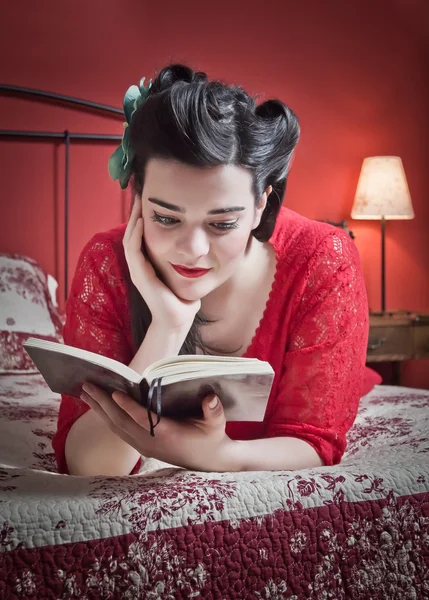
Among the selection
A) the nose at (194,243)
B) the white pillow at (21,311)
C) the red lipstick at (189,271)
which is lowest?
the white pillow at (21,311)

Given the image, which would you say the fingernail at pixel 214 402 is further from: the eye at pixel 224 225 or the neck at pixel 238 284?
the neck at pixel 238 284

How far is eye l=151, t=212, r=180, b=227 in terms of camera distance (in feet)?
3.84

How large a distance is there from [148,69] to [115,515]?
2.68 m

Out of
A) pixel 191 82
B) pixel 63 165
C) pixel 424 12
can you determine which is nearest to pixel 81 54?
pixel 63 165

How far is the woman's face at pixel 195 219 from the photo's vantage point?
1140 mm

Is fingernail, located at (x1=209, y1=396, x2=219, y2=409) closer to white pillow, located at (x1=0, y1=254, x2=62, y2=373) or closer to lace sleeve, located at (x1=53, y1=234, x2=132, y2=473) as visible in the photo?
lace sleeve, located at (x1=53, y1=234, x2=132, y2=473)

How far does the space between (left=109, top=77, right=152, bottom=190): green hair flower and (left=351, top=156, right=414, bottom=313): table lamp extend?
2.08 m

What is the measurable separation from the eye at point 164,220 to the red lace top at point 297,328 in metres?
0.26

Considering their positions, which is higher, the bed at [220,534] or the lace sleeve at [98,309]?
the lace sleeve at [98,309]

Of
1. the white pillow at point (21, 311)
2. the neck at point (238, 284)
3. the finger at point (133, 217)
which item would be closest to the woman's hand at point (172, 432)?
the finger at point (133, 217)

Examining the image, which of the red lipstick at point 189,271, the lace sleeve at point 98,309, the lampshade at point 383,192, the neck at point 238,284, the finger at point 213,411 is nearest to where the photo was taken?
the finger at point 213,411

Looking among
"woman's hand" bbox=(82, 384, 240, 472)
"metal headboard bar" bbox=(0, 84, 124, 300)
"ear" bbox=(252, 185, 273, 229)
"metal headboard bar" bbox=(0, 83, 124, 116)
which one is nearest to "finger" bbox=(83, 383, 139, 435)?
"woman's hand" bbox=(82, 384, 240, 472)

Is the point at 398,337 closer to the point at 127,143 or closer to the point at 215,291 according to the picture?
the point at 215,291

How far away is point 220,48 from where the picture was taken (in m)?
3.32
